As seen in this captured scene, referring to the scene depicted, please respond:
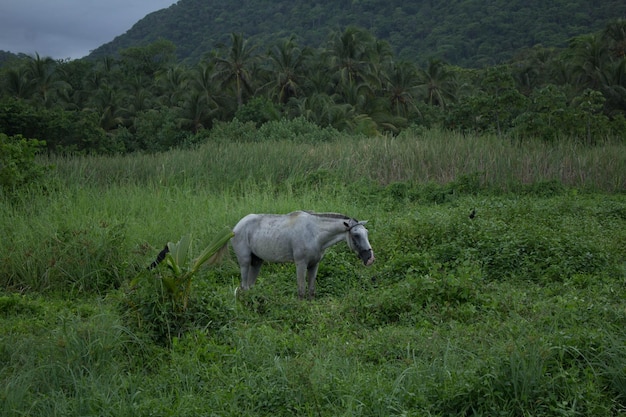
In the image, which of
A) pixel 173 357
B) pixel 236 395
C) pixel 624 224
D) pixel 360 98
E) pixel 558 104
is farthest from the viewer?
pixel 360 98

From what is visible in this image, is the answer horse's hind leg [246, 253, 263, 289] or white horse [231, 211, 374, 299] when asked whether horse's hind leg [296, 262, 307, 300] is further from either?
horse's hind leg [246, 253, 263, 289]

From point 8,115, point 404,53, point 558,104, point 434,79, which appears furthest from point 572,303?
point 404,53

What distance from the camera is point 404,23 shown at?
2643 inches

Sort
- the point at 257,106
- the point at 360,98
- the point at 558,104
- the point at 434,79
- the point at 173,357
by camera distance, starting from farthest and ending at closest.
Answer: the point at 434,79 → the point at 360,98 → the point at 257,106 → the point at 558,104 → the point at 173,357

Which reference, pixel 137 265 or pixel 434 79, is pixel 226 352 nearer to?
pixel 137 265

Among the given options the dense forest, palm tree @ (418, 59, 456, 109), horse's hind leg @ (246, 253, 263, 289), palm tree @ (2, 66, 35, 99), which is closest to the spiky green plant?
horse's hind leg @ (246, 253, 263, 289)

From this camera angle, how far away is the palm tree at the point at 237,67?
3953cm

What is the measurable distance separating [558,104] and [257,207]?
14972mm

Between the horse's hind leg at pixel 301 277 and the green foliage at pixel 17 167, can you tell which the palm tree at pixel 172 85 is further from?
the horse's hind leg at pixel 301 277

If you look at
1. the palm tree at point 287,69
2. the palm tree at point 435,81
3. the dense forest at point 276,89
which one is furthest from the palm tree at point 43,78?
the palm tree at point 435,81

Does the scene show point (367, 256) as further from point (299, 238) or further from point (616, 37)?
point (616, 37)

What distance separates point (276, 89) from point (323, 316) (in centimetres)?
3518

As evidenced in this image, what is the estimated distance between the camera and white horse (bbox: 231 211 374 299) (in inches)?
281

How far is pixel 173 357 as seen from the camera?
497 cm
